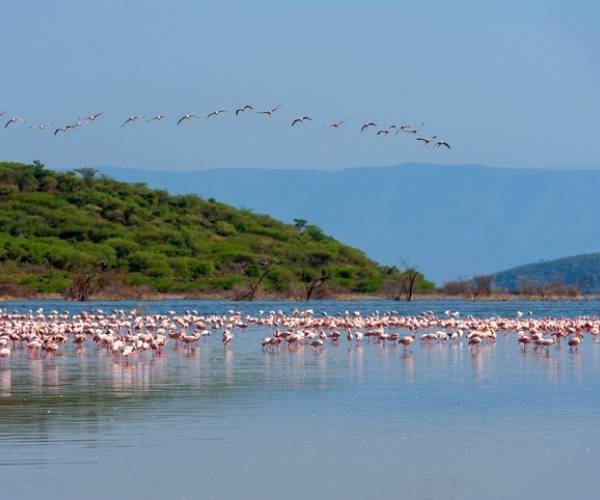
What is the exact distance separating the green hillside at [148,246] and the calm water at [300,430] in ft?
164

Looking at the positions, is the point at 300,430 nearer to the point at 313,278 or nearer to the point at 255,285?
the point at 255,285

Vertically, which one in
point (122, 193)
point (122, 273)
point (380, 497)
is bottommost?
point (380, 497)

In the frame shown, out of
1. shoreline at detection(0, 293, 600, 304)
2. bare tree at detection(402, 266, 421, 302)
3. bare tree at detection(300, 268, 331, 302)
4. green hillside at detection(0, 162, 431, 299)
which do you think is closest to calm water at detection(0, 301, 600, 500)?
shoreline at detection(0, 293, 600, 304)

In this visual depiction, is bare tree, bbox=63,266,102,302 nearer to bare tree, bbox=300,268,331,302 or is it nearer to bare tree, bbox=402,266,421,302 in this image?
bare tree, bbox=300,268,331,302

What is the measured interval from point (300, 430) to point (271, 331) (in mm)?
23013

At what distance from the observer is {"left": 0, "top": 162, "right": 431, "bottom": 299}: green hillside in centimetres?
8506

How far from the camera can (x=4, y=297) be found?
248ft

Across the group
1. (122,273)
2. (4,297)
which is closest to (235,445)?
(4,297)

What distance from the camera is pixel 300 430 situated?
1725 centimetres

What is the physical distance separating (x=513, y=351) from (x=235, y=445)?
1614cm

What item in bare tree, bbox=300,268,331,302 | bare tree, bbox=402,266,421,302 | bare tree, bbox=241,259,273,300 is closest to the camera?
bare tree, bbox=241,259,273,300

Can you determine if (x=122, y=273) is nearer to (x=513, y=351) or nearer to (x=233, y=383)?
(x=513, y=351)

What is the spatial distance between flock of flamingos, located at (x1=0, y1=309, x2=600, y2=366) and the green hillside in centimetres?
3478

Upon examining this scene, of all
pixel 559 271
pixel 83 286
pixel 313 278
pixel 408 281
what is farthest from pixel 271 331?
pixel 559 271
